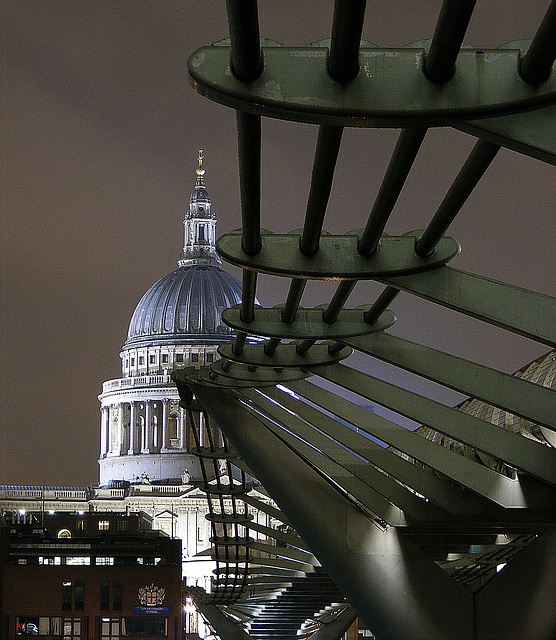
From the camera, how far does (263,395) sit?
67.9 ft

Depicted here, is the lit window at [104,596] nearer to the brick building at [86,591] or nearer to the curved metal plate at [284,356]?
the brick building at [86,591]

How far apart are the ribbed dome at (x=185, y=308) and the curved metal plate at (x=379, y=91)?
459 ft

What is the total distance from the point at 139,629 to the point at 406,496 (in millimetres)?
63516

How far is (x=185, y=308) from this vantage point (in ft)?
496

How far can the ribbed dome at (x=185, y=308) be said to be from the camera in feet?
490

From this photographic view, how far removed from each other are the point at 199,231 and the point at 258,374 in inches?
5603

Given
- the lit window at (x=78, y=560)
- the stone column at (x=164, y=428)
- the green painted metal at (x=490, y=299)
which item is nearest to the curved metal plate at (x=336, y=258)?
the green painted metal at (x=490, y=299)

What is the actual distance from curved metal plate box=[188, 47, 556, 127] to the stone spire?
152011mm

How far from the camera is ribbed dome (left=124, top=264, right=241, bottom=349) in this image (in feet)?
490

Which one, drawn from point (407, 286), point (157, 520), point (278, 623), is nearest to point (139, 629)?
point (278, 623)

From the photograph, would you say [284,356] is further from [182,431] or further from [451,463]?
[182,431]

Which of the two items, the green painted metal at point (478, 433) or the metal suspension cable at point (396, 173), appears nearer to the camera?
the metal suspension cable at point (396, 173)

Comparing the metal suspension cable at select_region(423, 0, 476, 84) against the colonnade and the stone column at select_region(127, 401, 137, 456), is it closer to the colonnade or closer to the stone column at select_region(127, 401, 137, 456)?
the colonnade

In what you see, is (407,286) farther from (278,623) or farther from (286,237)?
(278,623)
